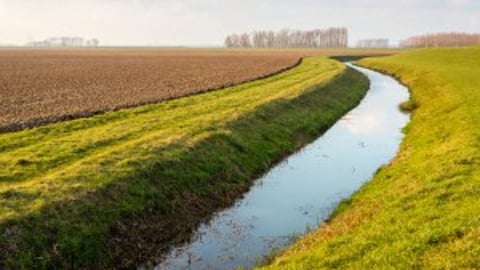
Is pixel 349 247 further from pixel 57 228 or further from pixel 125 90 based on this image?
pixel 125 90

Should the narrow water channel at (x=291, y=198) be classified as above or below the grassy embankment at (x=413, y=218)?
below

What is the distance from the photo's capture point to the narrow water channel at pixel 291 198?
13.6 metres

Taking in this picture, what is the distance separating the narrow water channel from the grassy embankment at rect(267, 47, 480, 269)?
3.10 feet

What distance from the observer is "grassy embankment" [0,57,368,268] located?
12719 mm

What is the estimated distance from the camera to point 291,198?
1814 centimetres

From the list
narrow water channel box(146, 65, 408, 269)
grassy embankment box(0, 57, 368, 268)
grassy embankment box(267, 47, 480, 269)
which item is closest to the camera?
grassy embankment box(267, 47, 480, 269)

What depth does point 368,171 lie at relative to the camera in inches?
856

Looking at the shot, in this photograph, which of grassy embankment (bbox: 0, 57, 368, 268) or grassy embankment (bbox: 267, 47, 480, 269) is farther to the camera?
grassy embankment (bbox: 0, 57, 368, 268)

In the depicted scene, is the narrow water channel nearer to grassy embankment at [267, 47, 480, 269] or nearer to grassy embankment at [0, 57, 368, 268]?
grassy embankment at [0, 57, 368, 268]

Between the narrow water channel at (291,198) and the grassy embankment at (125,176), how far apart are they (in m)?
0.69

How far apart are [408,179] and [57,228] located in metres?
10.4

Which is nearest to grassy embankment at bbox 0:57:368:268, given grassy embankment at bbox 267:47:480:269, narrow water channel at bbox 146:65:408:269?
narrow water channel at bbox 146:65:408:269

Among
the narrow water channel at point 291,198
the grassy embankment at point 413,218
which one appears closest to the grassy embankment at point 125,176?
the narrow water channel at point 291,198

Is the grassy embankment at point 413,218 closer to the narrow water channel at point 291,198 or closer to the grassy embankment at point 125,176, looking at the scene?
the narrow water channel at point 291,198
